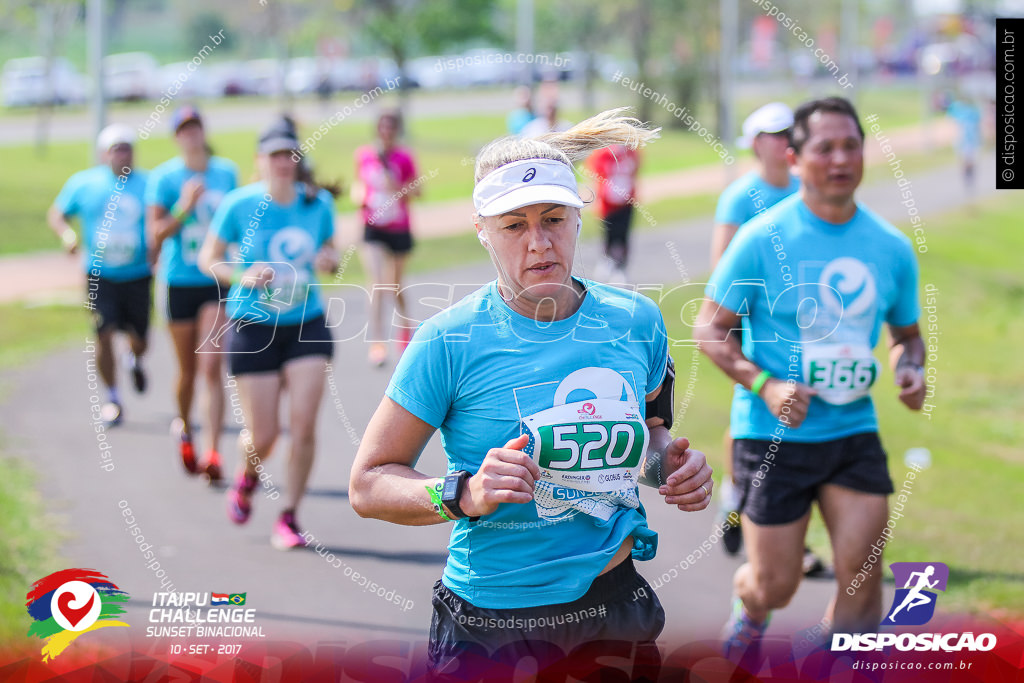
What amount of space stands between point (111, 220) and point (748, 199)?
492 centimetres

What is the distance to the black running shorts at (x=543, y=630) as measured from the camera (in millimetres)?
2967

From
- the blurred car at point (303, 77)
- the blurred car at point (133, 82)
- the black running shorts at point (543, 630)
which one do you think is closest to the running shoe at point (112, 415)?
the black running shorts at point (543, 630)

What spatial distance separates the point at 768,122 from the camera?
249 inches

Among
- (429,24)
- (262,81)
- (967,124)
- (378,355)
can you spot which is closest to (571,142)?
(378,355)

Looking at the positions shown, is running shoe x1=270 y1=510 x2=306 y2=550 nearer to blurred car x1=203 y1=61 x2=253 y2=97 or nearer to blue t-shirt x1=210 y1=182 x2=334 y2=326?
blue t-shirt x1=210 y1=182 x2=334 y2=326

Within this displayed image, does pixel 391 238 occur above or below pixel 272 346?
above

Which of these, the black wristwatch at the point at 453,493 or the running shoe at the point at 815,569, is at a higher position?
the black wristwatch at the point at 453,493

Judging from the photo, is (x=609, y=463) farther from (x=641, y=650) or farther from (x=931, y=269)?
(x=931, y=269)

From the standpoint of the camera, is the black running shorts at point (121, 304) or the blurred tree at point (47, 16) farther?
the blurred tree at point (47, 16)

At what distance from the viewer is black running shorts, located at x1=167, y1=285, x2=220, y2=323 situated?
294 inches

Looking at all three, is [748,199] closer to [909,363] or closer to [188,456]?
[909,363]

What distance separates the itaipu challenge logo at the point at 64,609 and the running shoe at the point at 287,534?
1.36 metres

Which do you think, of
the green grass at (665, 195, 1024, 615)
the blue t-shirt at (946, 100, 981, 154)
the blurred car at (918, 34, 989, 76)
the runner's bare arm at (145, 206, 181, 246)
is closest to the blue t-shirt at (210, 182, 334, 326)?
the runner's bare arm at (145, 206, 181, 246)

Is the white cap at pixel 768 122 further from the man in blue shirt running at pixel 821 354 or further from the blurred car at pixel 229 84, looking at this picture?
the blurred car at pixel 229 84
